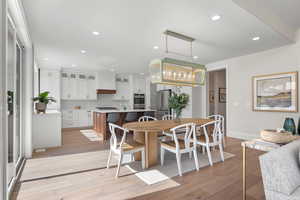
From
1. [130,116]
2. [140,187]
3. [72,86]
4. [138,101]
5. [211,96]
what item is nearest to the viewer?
[140,187]

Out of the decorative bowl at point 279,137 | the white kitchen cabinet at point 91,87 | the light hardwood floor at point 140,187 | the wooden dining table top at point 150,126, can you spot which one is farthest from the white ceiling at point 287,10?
the white kitchen cabinet at point 91,87

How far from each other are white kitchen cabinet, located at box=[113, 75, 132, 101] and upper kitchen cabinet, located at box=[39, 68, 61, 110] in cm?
254

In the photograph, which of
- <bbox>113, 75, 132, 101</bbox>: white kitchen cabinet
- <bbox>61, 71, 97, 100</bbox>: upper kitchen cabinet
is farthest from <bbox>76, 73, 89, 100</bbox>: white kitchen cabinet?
<bbox>113, 75, 132, 101</bbox>: white kitchen cabinet

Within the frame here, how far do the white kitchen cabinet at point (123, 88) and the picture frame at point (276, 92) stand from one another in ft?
18.2

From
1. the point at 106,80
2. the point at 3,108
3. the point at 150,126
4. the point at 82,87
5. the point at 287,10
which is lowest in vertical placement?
the point at 150,126

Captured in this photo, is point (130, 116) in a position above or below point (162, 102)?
below

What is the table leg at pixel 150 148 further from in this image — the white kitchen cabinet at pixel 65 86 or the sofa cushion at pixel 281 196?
the white kitchen cabinet at pixel 65 86

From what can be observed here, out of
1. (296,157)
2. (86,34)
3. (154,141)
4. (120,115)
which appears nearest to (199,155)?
(154,141)

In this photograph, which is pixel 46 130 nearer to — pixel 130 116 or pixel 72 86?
pixel 130 116

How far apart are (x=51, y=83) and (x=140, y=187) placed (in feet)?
20.1

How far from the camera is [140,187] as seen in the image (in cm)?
209

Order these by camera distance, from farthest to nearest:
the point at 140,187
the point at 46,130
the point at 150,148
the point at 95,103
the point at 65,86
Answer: the point at 95,103 → the point at 65,86 → the point at 46,130 → the point at 150,148 → the point at 140,187

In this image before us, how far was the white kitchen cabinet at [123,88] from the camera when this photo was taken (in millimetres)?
7973

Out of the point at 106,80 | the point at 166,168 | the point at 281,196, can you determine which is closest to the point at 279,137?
the point at 281,196
